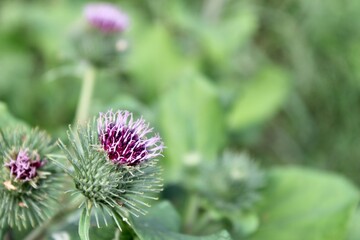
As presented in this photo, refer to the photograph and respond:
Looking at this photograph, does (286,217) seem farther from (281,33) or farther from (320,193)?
(281,33)

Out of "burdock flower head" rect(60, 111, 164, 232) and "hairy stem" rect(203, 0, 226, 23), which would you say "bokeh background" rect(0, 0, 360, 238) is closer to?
"hairy stem" rect(203, 0, 226, 23)

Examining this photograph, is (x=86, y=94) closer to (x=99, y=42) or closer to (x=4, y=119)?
(x=99, y=42)

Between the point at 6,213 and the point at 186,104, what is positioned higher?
the point at 186,104

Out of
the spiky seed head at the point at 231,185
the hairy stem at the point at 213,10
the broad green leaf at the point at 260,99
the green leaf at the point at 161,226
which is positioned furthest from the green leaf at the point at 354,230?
the hairy stem at the point at 213,10

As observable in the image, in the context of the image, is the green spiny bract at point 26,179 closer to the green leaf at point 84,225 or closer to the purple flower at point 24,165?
the purple flower at point 24,165

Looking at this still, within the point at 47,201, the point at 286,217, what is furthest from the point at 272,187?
the point at 47,201

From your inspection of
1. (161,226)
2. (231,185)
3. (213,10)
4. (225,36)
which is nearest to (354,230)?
(231,185)
